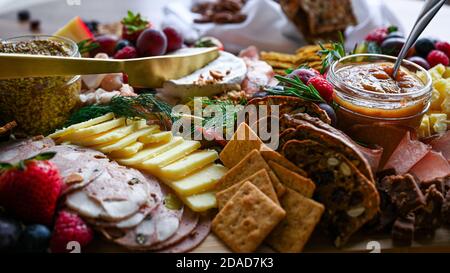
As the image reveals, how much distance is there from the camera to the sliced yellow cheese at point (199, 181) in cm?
174

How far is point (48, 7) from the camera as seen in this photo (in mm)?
3738

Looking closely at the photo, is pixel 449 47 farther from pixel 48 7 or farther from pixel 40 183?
pixel 48 7

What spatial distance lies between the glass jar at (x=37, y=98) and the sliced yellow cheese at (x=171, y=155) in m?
0.49

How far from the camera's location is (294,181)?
1693 mm

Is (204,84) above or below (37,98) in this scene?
below

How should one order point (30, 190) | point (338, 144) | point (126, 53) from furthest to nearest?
point (126, 53), point (338, 144), point (30, 190)

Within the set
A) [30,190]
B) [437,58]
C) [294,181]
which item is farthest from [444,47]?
[30,190]

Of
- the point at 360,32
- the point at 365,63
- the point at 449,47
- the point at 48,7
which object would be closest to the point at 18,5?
the point at 48,7

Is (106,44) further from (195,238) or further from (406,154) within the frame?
(406,154)

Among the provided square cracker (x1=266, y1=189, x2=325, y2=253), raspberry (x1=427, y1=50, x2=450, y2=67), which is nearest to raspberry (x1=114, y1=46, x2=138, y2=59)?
square cracker (x1=266, y1=189, x2=325, y2=253)

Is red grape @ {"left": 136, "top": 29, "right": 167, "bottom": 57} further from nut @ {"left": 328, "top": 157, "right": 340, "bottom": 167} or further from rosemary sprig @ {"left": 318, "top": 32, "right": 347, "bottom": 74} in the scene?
nut @ {"left": 328, "top": 157, "right": 340, "bottom": 167}

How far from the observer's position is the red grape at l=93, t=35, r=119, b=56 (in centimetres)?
270

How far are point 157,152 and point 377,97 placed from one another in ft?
2.70
